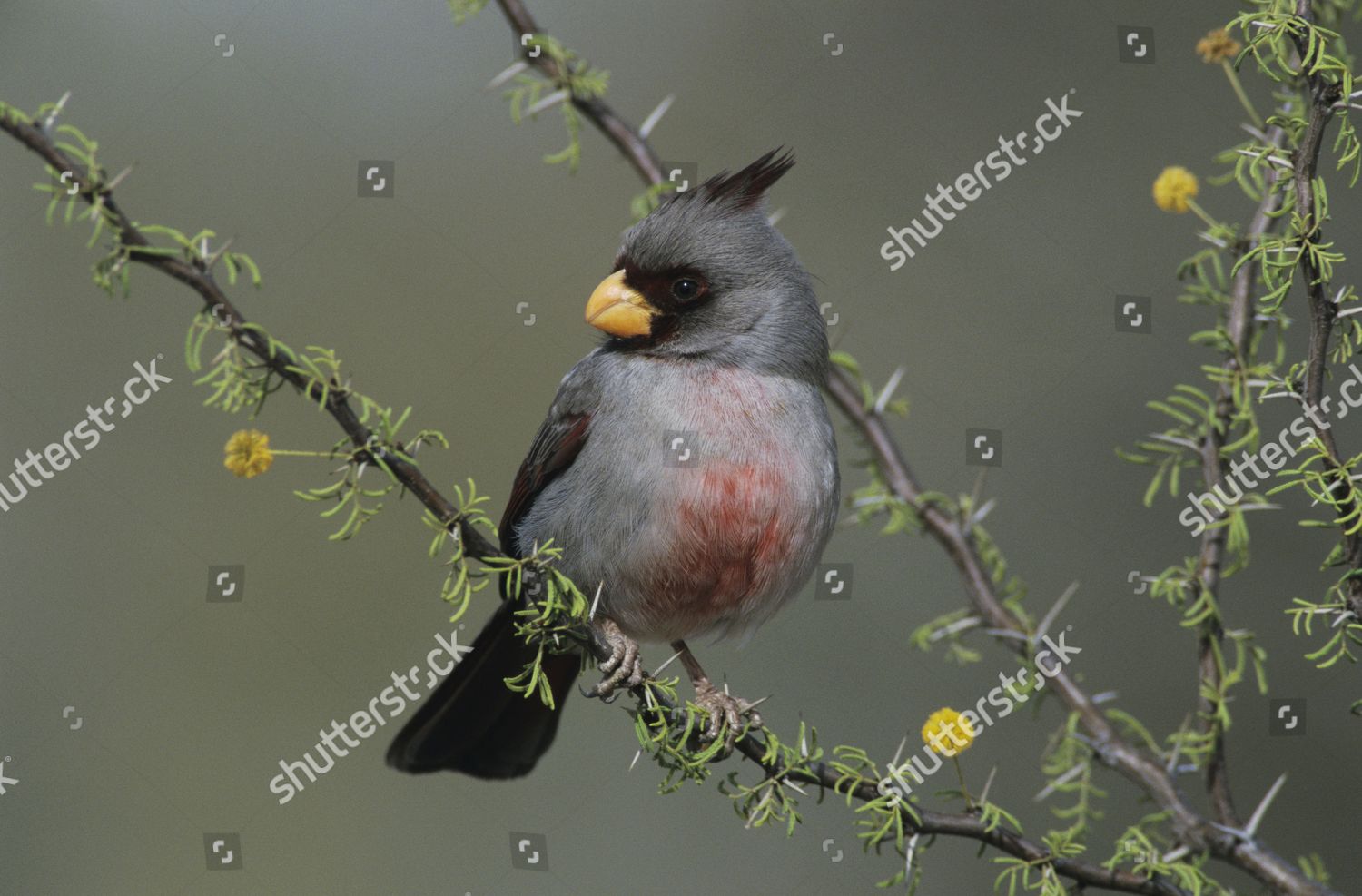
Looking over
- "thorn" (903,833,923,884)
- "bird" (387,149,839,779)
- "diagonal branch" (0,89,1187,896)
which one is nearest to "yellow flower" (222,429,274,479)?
"diagonal branch" (0,89,1187,896)

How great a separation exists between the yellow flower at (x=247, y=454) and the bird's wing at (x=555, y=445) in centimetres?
107

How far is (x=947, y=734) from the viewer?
2.11 metres

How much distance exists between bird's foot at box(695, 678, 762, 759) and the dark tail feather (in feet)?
1.31

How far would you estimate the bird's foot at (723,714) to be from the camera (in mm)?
2613

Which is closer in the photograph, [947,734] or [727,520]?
[947,734]

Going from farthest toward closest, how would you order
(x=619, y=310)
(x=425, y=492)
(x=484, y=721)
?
1. (x=484, y=721)
2. (x=619, y=310)
3. (x=425, y=492)

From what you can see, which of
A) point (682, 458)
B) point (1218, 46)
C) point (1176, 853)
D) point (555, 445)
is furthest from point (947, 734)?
point (1218, 46)

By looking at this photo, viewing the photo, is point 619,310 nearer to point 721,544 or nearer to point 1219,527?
point 721,544

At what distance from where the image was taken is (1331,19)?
281cm

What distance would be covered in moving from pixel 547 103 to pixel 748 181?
1.90 ft

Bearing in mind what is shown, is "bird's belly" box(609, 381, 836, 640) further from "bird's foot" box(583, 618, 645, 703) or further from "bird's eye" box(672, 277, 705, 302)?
"bird's eye" box(672, 277, 705, 302)

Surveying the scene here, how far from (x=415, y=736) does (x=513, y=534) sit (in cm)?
61

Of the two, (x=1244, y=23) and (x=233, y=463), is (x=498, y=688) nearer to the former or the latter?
(x=233, y=463)

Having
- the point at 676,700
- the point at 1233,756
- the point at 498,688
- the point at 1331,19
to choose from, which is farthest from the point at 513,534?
the point at 1233,756
